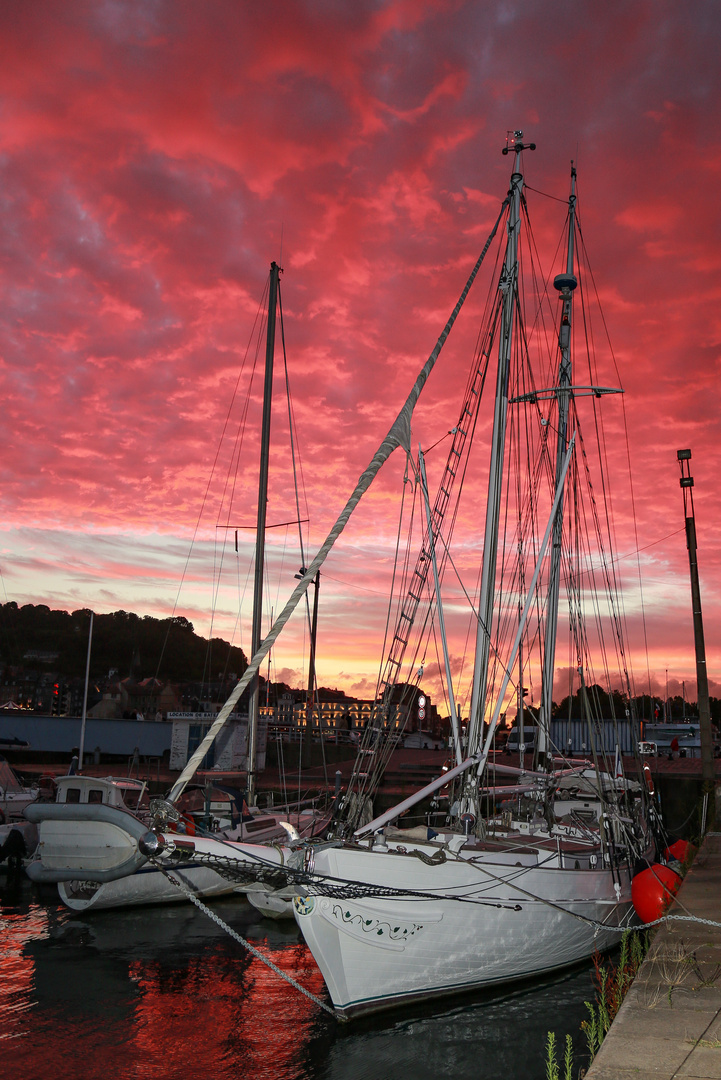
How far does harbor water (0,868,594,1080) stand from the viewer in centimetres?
1138

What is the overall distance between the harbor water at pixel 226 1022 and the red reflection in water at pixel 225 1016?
3 cm

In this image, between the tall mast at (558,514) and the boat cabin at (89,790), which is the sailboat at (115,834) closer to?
the boat cabin at (89,790)

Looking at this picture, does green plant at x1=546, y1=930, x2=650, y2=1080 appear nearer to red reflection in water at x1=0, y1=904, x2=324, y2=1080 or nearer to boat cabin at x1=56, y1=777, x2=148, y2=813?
red reflection in water at x1=0, y1=904, x2=324, y2=1080

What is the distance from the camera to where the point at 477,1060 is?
38.6ft

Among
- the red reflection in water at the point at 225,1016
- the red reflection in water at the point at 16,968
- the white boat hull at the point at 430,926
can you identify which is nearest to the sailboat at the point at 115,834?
the red reflection in water at the point at 16,968

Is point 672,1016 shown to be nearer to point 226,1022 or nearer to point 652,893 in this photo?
point 652,893

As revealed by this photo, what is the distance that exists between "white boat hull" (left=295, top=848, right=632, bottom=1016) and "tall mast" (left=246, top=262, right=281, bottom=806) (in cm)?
964

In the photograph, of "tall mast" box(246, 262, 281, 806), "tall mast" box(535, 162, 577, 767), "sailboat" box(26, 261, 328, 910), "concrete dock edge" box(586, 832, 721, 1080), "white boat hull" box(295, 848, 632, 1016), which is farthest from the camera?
"tall mast" box(535, 162, 577, 767)

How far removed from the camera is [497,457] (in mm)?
18078

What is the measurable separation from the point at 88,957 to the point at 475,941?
28.5 ft

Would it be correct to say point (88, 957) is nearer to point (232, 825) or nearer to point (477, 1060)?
point (232, 825)

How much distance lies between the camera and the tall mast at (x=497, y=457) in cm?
1684

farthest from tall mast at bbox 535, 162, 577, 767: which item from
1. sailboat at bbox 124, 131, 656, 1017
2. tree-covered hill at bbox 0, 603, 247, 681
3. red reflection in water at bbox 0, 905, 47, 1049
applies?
tree-covered hill at bbox 0, 603, 247, 681

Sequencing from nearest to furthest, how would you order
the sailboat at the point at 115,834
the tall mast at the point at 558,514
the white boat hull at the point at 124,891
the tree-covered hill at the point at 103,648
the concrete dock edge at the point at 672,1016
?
the concrete dock edge at the point at 672,1016
the sailboat at the point at 115,834
the white boat hull at the point at 124,891
the tall mast at the point at 558,514
the tree-covered hill at the point at 103,648
